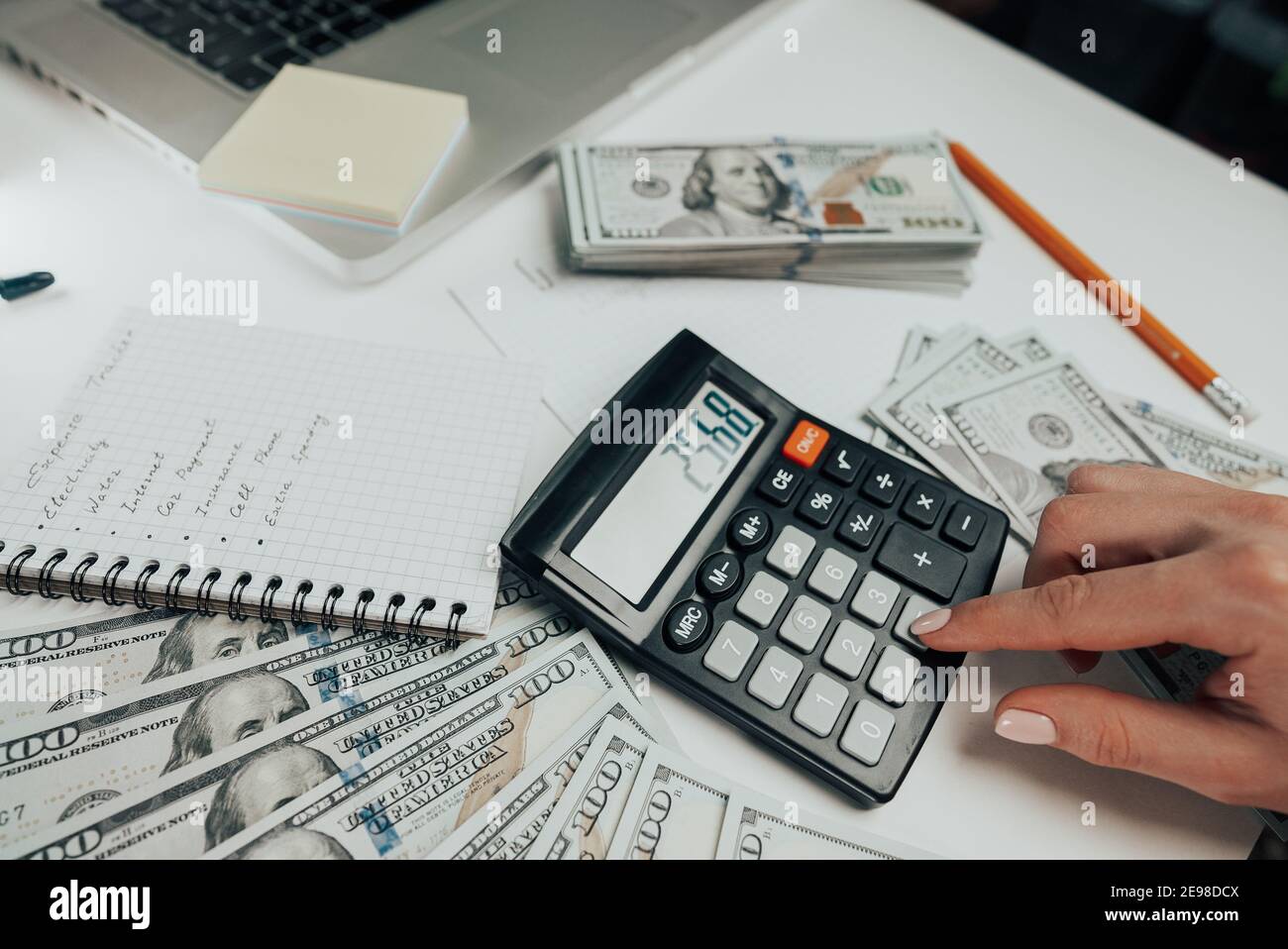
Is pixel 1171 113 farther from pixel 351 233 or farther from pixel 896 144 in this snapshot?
pixel 351 233

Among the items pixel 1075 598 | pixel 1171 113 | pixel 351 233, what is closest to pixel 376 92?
pixel 351 233

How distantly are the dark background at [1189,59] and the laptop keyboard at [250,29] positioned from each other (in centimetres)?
92

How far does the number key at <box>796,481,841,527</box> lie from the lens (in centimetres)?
47

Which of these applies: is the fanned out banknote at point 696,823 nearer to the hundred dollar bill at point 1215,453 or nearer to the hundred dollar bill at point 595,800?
the hundred dollar bill at point 595,800

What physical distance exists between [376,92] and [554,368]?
0.95 feet

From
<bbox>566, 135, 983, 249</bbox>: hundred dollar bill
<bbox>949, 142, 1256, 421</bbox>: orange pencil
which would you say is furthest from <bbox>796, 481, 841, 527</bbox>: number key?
<bbox>949, 142, 1256, 421</bbox>: orange pencil

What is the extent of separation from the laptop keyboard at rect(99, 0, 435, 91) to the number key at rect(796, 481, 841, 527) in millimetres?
552

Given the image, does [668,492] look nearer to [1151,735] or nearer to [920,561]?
[920,561]

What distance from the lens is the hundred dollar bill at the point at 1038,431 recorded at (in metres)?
0.54

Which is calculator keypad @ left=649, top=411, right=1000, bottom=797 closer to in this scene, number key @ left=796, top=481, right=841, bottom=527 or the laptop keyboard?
number key @ left=796, top=481, right=841, bottom=527

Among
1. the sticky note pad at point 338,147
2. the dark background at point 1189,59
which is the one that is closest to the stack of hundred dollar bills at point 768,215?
the sticky note pad at point 338,147

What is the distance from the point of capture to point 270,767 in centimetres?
39

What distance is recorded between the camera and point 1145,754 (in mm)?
393

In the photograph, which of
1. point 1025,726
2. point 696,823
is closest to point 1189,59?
point 1025,726
